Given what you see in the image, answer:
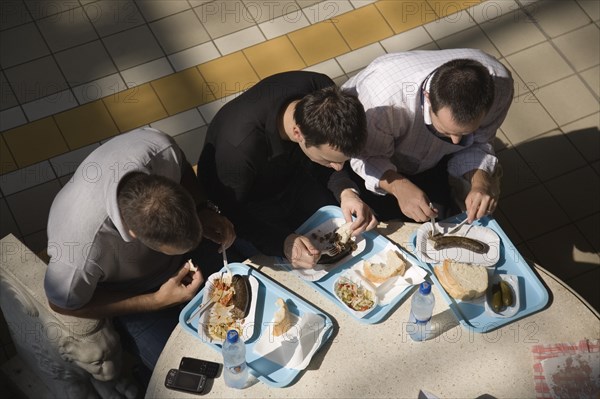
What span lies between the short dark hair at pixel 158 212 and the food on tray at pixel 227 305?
301 millimetres

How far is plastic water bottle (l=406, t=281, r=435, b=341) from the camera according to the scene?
8.64 feet

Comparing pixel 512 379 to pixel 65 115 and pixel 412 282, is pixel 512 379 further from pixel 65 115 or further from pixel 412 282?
pixel 65 115

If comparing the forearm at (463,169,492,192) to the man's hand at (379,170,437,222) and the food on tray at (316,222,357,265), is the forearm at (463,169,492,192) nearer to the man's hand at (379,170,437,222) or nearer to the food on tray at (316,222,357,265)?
the man's hand at (379,170,437,222)

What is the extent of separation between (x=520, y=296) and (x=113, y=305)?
5.41ft

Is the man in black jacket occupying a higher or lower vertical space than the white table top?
higher

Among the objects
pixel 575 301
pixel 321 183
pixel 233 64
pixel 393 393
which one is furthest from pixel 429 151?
pixel 233 64

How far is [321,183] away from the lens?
10.9 feet

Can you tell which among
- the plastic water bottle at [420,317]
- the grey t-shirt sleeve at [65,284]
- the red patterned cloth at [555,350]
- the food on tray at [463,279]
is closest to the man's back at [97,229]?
the grey t-shirt sleeve at [65,284]

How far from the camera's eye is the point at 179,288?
9.39 feet

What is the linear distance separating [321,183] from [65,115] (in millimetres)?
1939

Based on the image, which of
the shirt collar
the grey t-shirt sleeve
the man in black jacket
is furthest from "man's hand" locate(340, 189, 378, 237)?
the grey t-shirt sleeve

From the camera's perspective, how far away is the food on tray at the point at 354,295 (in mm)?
2736

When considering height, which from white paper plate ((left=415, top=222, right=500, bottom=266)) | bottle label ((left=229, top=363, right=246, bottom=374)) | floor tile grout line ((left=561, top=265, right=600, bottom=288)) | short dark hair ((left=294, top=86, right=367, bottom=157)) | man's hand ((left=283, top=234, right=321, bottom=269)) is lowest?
floor tile grout line ((left=561, top=265, right=600, bottom=288))

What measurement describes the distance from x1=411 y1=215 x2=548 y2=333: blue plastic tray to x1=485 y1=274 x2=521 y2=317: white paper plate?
0.01 m
